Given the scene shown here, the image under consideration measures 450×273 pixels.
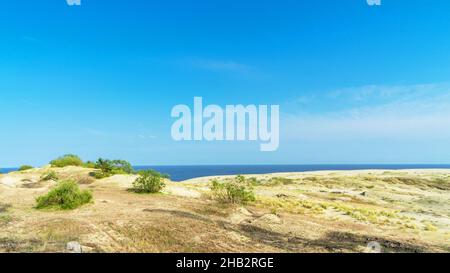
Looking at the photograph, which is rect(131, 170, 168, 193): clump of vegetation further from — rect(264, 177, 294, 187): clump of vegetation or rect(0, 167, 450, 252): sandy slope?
rect(264, 177, 294, 187): clump of vegetation

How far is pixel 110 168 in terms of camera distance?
119 ft

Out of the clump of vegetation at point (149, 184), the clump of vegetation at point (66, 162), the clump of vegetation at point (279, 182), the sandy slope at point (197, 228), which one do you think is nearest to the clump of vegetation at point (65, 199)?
the sandy slope at point (197, 228)

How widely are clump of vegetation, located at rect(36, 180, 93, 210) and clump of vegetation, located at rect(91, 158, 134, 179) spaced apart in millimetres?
15843

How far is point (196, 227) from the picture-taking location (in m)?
13.3

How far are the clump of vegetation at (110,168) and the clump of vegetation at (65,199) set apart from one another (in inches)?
624

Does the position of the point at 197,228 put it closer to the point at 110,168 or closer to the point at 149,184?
the point at 149,184

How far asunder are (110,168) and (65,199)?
19.6 m

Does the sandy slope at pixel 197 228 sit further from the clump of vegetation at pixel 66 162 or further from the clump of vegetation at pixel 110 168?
the clump of vegetation at pixel 66 162

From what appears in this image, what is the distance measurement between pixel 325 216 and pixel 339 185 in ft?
95.8

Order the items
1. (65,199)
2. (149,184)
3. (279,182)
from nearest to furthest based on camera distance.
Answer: (65,199) < (149,184) < (279,182)

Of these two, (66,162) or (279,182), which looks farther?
(279,182)

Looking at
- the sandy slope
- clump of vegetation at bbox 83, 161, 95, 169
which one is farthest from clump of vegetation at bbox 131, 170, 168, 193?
clump of vegetation at bbox 83, 161, 95, 169

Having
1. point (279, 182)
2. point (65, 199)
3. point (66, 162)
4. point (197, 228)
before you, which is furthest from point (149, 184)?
point (279, 182)
